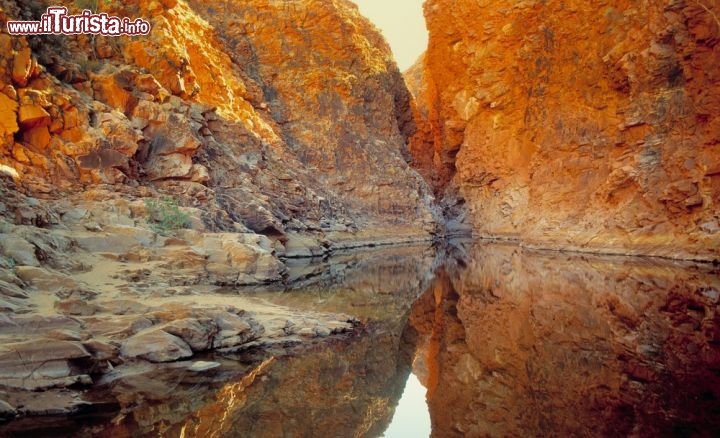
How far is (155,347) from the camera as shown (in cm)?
828

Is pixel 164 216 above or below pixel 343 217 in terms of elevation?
below

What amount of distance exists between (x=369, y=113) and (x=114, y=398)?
151 feet

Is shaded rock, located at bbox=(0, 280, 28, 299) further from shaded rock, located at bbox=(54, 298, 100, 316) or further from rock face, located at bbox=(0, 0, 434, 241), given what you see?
rock face, located at bbox=(0, 0, 434, 241)

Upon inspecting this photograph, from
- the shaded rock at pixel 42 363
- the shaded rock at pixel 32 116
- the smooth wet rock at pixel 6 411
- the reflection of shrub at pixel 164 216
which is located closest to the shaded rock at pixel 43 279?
the shaded rock at pixel 42 363

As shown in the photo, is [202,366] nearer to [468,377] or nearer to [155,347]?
[155,347]

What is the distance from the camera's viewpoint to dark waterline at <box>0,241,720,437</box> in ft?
19.8

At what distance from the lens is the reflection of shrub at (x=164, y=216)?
1852 cm

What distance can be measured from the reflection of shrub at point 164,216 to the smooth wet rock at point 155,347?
991 cm

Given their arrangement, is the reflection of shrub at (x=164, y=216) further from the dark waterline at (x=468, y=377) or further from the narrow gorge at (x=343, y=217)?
the dark waterline at (x=468, y=377)

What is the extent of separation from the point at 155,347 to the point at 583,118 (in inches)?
1501

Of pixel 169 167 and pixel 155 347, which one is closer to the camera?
pixel 155 347

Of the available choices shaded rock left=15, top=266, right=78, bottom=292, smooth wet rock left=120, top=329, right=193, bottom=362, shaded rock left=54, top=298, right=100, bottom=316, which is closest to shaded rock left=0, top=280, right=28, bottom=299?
shaded rock left=54, top=298, right=100, bottom=316

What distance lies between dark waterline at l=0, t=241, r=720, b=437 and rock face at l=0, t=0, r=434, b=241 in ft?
32.9

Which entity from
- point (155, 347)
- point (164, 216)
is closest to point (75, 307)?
point (155, 347)
